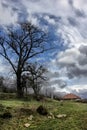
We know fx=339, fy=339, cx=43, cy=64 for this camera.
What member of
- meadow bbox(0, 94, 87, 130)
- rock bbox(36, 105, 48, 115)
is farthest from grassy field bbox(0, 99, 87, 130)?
rock bbox(36, 105, 48, 115)

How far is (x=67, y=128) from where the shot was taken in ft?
73.7

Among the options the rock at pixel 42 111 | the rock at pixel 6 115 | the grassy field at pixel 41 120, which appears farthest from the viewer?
the rock at pixel 42 111

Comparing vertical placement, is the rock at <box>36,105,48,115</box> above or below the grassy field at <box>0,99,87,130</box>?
above

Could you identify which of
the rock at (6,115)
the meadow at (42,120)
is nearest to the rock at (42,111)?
the meadow at (42,120)

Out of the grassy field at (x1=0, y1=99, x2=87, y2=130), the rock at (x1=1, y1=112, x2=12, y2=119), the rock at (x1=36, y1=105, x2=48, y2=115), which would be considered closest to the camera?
the grassy field at (x1=0, y1=99, x2=87, y2=130)

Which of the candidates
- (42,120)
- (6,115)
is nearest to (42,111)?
(42,120)

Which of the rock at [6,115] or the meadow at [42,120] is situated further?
the rock at [6,115]

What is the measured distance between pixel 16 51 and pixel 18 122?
2774cm

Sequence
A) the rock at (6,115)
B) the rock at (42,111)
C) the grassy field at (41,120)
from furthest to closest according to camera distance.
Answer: the rock at (42,111)
the rock at (6,115)
the grassy field at (41,120)

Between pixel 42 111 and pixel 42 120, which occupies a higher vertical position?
pixel 42 111

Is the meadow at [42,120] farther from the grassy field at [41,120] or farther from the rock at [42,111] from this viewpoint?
the rock at [42,111]

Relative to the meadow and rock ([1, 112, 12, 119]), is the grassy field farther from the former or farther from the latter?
rock ([1, 112, 12, 119])

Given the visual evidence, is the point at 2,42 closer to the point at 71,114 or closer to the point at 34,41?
the point at 34,41

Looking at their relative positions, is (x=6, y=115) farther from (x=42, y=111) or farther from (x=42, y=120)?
(x=42, y=111)
